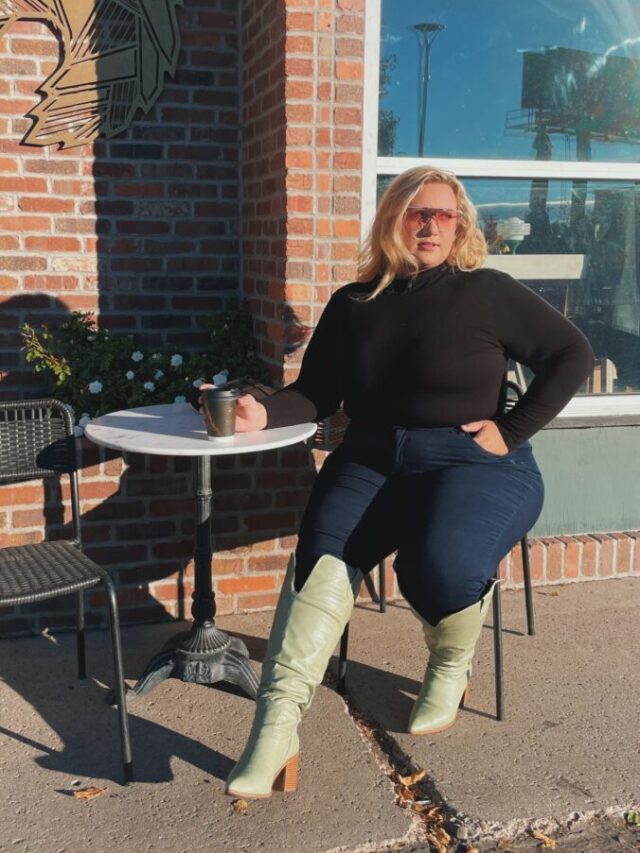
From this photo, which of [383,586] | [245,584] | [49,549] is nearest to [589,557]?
[383,586]

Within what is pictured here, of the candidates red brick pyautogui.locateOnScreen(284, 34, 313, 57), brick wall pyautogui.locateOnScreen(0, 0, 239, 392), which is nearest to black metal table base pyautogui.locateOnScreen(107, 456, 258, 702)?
brick wall pyautogui.locateOnScreen(0, 0, 239, 392)

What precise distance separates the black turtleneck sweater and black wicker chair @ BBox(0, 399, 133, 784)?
0.97 meters

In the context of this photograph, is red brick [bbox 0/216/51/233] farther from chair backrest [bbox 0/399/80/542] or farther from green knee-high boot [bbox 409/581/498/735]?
green knee-high boot [bbox 409/581/498/735]

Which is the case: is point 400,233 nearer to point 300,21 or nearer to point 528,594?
point 300,21

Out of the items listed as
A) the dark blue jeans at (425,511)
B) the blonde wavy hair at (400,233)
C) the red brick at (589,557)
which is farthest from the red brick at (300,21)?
the red brick at (589,557)

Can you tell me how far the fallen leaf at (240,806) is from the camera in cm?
260

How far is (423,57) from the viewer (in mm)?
4125

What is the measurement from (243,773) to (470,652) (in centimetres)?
81

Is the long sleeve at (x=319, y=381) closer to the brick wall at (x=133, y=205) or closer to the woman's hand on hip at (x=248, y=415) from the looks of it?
the woman's hand on hip at (x=248, y=415)

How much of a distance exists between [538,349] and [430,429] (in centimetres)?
41

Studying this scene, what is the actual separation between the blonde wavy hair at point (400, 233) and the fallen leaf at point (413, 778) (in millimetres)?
1413

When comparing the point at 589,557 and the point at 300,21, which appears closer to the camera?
the point at 300,21

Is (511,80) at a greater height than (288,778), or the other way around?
(511,80)

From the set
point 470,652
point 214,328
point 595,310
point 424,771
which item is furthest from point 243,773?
point 595,310
